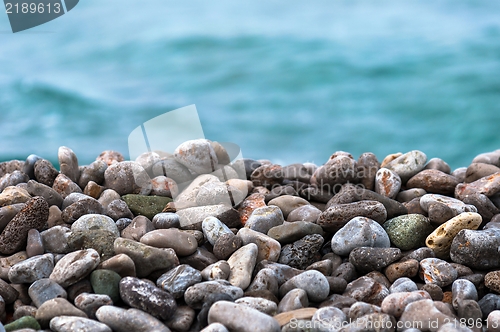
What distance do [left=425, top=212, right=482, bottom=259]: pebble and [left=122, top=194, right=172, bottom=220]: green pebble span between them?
3.74ft

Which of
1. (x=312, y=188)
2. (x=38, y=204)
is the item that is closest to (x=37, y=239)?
(x=38, y=204)

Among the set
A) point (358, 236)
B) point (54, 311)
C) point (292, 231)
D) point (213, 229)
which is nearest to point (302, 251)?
point (292, 231)

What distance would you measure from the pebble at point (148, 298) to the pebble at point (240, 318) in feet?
0.51

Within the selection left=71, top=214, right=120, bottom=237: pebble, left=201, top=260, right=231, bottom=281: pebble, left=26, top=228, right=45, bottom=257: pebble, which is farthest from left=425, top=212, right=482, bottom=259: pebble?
left=26, top=228, right=45, bottom=257: pebble

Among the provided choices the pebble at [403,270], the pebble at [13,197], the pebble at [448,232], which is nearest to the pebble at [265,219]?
the pebble at [403,270]

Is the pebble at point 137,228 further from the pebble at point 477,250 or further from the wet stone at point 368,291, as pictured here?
the pebble at point 477,250

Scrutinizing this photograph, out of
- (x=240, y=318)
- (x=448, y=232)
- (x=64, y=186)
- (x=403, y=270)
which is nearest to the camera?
(x=240, y=318)

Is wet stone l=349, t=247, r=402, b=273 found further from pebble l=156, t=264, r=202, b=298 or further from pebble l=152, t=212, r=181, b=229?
pebble l=152, t=212, r=181, b=229

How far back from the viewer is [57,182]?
96.8 inches

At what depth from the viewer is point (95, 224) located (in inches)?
78.6

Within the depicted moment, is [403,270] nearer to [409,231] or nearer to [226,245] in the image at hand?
[409,231]

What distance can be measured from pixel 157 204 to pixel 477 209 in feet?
4.59

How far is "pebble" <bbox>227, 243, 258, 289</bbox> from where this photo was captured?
1.79 metres

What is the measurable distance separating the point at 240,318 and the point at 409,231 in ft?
2.84
